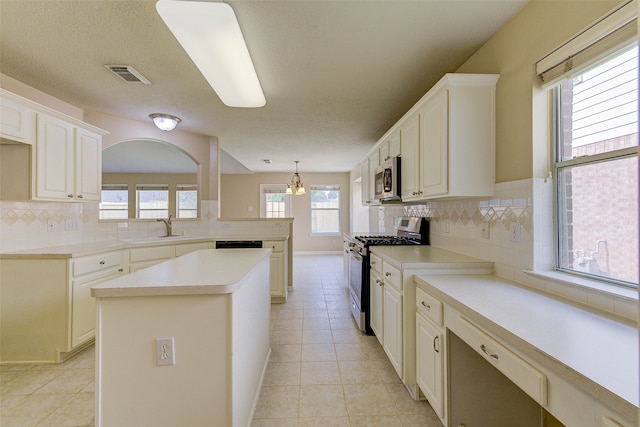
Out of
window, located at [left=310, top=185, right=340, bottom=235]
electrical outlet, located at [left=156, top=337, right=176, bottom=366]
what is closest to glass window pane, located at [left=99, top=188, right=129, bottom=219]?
window, located at [left=310, top=185, right=340, bottom=235]

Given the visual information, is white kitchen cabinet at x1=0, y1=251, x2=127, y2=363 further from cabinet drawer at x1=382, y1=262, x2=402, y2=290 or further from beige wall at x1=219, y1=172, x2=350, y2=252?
beige wall at x1=219, y1=172, x2=350, y2=252

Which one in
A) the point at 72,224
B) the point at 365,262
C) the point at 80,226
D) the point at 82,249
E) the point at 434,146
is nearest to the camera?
the point at 434,146

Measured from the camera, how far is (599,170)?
1.25m

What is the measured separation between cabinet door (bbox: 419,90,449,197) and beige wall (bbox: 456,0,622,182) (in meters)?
0.34

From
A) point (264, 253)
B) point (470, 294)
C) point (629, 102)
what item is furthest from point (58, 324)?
point (629, 102)

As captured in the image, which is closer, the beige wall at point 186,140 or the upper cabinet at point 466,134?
the upper cabinet at point 466,134

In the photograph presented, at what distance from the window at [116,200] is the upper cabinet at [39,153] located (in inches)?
228

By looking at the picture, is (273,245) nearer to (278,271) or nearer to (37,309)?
(278,271)

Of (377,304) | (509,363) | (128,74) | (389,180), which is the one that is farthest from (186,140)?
Answer: (509,363)

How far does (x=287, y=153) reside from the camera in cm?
541

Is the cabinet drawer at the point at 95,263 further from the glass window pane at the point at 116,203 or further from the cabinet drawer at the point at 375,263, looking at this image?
the glass window pane at the point at 116,203

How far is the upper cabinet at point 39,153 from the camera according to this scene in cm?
212

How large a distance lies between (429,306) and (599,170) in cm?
106

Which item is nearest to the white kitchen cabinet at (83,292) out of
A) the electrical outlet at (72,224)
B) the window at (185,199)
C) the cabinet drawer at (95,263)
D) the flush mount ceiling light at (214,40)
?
the cabinet drawer at (95,263)
